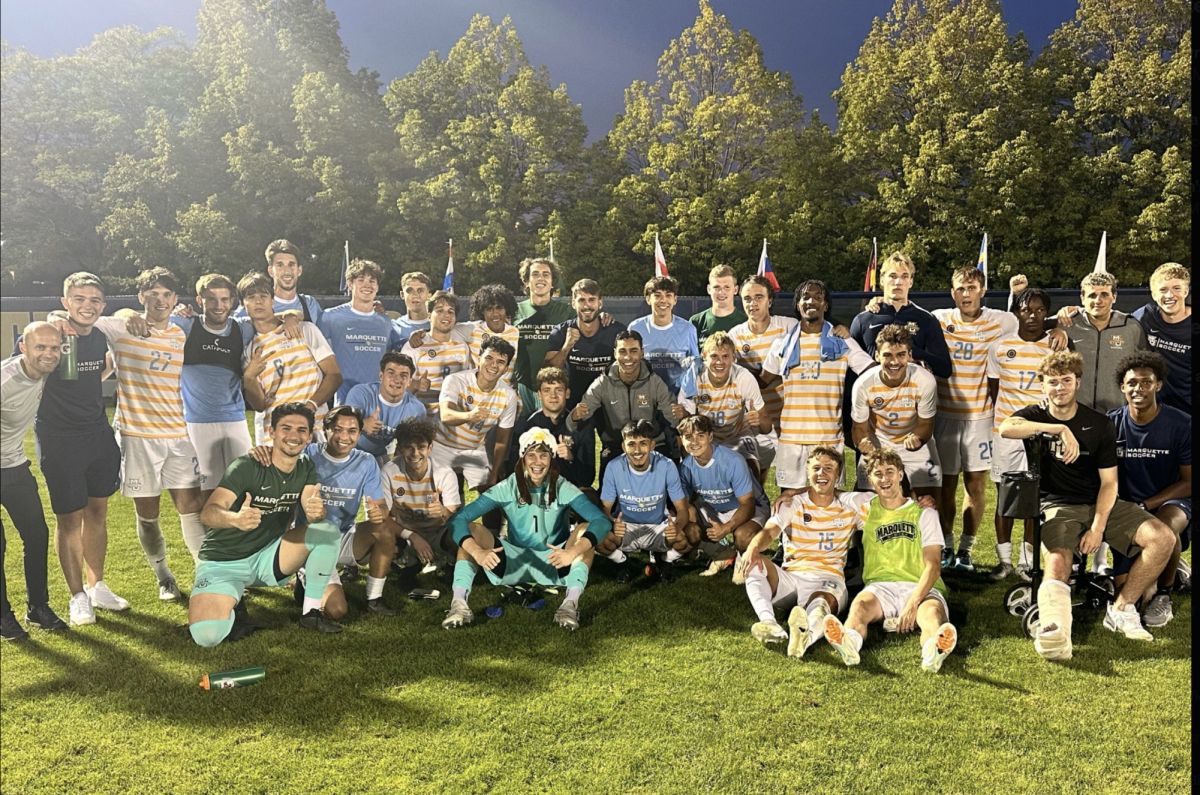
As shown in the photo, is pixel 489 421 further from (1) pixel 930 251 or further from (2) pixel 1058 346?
(1) pixel 930 251

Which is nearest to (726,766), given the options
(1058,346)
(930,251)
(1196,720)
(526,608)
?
(1196,720)

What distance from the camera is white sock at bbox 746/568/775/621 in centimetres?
454

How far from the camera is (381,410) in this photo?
5629mm

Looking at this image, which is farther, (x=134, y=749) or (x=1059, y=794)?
(x=134, y=749)

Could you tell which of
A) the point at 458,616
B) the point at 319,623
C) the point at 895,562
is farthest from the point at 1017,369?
the point at 319,623

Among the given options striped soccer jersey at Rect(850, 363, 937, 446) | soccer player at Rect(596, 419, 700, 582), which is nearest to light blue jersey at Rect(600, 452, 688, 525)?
soccer player at Rect(596, 419, 700, 582)

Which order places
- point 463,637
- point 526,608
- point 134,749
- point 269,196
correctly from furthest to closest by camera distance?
point 269,196 < point 526,608 < point 463,637 < point 134,749

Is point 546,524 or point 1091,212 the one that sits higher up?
point 1091,212

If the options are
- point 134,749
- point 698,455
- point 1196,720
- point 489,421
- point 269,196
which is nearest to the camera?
point 1196,720

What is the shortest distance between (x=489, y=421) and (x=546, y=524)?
99cm

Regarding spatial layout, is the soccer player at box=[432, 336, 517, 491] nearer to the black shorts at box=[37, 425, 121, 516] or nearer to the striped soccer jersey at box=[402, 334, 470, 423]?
the striped soccer jersey at box=[402, 334, 470, 423]

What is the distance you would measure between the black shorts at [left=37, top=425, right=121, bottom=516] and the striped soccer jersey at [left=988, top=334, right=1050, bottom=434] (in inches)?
225

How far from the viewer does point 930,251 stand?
790 inches

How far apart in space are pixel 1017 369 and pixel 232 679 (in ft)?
16.8
